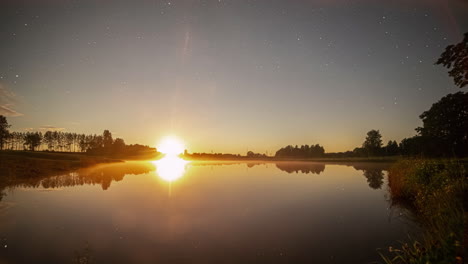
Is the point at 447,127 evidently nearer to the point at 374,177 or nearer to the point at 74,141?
the point at 374,177

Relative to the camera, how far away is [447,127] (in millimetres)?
52219

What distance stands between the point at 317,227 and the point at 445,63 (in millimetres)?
9598

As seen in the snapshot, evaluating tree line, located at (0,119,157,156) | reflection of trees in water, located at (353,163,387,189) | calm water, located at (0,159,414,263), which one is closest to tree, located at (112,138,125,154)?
tree line, located at (0,119,157,156)

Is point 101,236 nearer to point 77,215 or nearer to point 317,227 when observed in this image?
point 77,215

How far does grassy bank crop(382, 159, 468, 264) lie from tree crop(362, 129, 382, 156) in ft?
368

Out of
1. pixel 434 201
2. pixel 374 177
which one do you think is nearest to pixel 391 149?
pixel 374 177

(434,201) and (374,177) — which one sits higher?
(434,201)

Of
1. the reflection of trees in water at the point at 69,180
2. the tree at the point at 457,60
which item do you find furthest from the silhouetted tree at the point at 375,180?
the reflection of trees in water at the point at 69,180

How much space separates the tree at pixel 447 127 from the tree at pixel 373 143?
2858 inches

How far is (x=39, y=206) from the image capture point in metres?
16.4

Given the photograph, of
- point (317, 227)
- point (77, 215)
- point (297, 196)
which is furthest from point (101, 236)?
point (297, 196)

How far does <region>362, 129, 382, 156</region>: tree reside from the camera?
407 feet

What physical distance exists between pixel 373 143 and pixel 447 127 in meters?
78.3

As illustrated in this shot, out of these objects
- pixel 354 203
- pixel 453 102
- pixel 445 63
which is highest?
pixel 453 102
